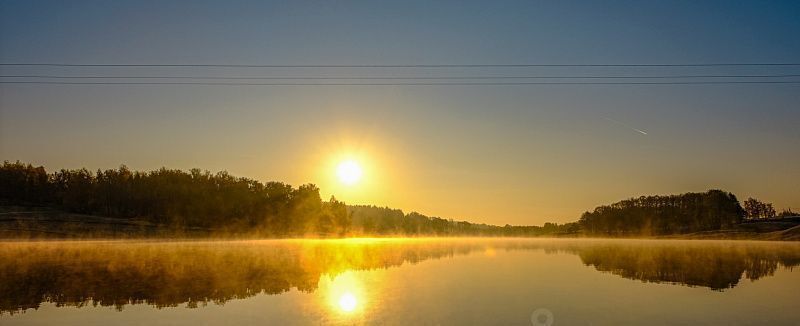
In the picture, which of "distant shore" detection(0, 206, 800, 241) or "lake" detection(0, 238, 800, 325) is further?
"distant shore" detection(0, 206, 800, 241)

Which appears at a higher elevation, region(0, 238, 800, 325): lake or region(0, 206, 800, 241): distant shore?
region(0, 206, 800, 241): distant shore

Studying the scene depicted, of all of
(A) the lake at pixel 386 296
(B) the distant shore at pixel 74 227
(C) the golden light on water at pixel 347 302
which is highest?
(B) the distant shore at pixel 74 227

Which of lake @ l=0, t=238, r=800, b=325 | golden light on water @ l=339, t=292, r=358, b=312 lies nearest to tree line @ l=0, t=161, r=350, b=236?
lake @ l=0, t=238, r=800, b=325

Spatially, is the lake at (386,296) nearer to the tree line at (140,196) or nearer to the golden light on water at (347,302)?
the golden light on water at (347,302)

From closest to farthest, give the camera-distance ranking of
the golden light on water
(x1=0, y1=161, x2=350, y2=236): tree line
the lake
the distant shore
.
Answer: the lake → the golden light on water → the distant shore → (x1=0, y1=161, x2=350, y2=236): tree line

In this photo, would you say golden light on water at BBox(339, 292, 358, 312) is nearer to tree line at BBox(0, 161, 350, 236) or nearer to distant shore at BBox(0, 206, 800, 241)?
distant shore at BBox(0, 206, 800, 241)

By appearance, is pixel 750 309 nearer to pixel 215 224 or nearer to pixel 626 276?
pixel 626 276

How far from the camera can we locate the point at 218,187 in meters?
194

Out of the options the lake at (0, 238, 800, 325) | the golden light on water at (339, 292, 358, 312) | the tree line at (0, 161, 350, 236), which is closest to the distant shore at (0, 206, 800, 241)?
the tree line at (0, 161, 350, 236)

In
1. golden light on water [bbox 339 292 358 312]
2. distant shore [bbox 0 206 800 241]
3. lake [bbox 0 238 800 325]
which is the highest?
distant shore [bbox 0 206 800 241]

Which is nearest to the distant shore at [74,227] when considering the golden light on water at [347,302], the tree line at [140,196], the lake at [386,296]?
the tree line at [140,196]

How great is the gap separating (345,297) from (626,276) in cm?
2524

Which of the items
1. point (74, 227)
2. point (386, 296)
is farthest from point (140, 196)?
point (386, 296)

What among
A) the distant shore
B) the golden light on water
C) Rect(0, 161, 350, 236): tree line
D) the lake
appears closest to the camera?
the lake
